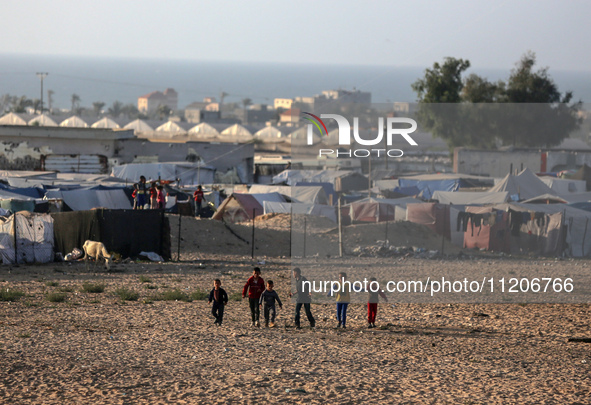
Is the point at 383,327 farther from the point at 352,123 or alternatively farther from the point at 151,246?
the point at 151,246

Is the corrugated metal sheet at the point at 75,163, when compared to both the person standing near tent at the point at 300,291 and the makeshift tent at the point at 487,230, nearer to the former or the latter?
the makeshift tent at the point at 487,230

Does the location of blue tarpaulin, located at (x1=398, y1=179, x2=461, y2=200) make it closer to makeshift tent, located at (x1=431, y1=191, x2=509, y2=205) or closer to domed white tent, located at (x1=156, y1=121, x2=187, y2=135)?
makeshift tent, located at (x1=431, y1=191, x2=509, y2=205)

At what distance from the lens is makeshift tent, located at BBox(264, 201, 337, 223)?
98.4 feet

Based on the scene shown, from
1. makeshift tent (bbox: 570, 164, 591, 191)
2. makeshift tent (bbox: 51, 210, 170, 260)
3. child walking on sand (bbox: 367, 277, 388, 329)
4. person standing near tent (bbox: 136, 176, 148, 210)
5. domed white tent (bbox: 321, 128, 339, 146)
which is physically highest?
domed white tent (bbox: 321, 128, 339, 146)

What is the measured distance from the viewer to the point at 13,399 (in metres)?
9.50

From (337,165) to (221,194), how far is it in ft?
33.0

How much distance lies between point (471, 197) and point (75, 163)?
94.7 feet

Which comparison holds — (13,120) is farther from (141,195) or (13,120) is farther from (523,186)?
(523,186)

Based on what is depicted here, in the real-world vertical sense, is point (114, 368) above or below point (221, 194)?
below

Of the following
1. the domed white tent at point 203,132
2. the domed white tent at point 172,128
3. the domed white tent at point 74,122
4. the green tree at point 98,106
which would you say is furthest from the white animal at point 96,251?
the green tree at point 98,106

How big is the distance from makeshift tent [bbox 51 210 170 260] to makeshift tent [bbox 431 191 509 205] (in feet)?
31.6

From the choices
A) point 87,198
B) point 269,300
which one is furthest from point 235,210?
point 269,300

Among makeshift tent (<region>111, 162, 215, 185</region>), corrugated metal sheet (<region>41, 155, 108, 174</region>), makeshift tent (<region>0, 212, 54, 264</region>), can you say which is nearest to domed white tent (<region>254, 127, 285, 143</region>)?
corrugated metal sheet (<region>41, 155, 108, 174</region>)

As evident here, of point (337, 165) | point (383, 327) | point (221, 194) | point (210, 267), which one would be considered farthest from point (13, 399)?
point (337, 165)
